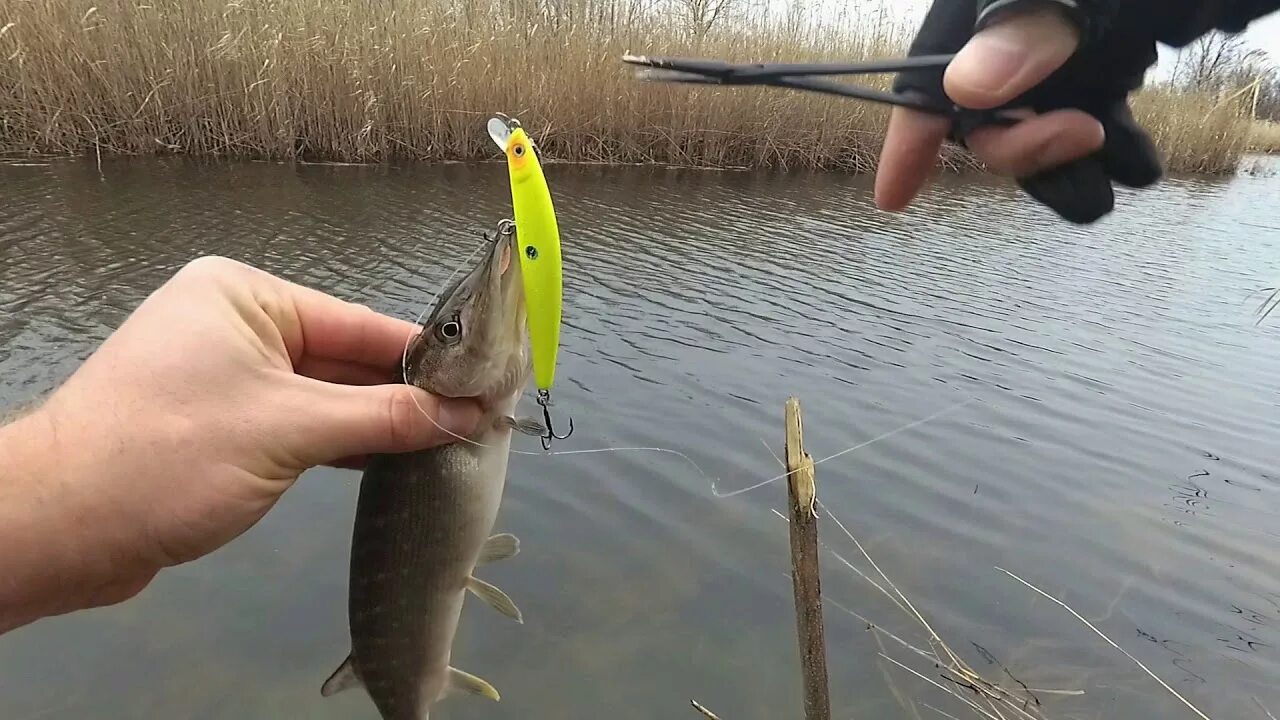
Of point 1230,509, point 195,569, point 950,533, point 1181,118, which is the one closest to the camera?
point 195,569

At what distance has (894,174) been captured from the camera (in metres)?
1.21

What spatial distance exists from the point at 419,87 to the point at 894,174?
11430 mm

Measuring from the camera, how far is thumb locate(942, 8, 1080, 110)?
878 mm

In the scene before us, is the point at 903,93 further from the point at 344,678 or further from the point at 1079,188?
the point at 344,678

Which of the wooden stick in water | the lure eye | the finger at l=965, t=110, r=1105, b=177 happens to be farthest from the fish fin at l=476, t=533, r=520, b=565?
the finger at l=965, t=110, r=1105, b=177

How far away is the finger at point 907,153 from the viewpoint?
3.73 feet

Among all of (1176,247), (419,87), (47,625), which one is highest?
(419,87)

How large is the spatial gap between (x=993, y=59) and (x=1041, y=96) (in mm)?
194

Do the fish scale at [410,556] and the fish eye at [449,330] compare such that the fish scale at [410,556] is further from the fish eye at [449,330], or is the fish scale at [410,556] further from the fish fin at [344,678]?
the fish eye at [449,330]

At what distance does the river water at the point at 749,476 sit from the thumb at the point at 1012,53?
2.75 m

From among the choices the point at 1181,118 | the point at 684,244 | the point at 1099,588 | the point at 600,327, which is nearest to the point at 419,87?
the point at 684,244

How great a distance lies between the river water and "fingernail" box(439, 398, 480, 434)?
187 cm

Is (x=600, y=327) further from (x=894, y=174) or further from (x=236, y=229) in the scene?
(x=894, y=174)

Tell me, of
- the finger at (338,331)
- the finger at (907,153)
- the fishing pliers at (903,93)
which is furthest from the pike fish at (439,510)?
the finger at (907,153)
